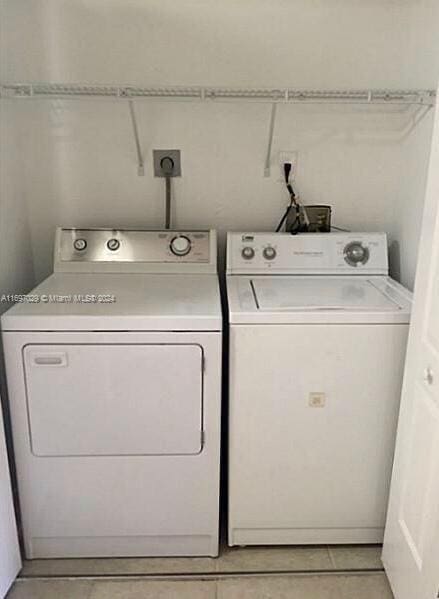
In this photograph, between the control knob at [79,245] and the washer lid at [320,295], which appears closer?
the washer lid at [320,295]

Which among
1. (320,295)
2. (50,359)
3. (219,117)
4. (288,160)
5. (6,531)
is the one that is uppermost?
(219,117)

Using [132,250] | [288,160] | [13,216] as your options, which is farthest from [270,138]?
[13,216]

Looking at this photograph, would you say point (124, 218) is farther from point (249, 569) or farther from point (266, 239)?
point (249, 569)

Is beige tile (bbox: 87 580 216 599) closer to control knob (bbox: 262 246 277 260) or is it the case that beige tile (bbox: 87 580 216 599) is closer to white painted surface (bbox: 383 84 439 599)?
white painted surface (bbox: 383 84 439 599)

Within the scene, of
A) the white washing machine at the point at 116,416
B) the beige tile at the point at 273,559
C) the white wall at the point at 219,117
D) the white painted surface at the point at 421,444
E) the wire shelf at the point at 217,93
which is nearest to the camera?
the white painted surface at the point at 421,444

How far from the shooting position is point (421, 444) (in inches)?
59.3

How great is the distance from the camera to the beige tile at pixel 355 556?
6.16ft

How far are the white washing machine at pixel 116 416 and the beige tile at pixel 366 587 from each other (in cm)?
48

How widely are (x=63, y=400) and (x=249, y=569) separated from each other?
917mm

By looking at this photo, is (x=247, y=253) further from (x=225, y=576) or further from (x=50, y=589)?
(x=50, y=589)

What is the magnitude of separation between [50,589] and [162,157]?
1.73 m

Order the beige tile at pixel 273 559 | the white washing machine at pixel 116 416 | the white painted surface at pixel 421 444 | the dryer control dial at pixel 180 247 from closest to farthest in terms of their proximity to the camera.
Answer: the white painted surface at pixel 421 444
the white washing machine at pixel 116 416
the beige tile at pixel 273 559
the dryer control dial at pixel 180 247

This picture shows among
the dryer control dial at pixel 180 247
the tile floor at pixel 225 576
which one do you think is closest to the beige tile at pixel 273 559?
the tile floor at pixel 225 576

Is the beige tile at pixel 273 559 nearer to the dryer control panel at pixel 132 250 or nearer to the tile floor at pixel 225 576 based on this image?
the tile floor at pixel 225 576
